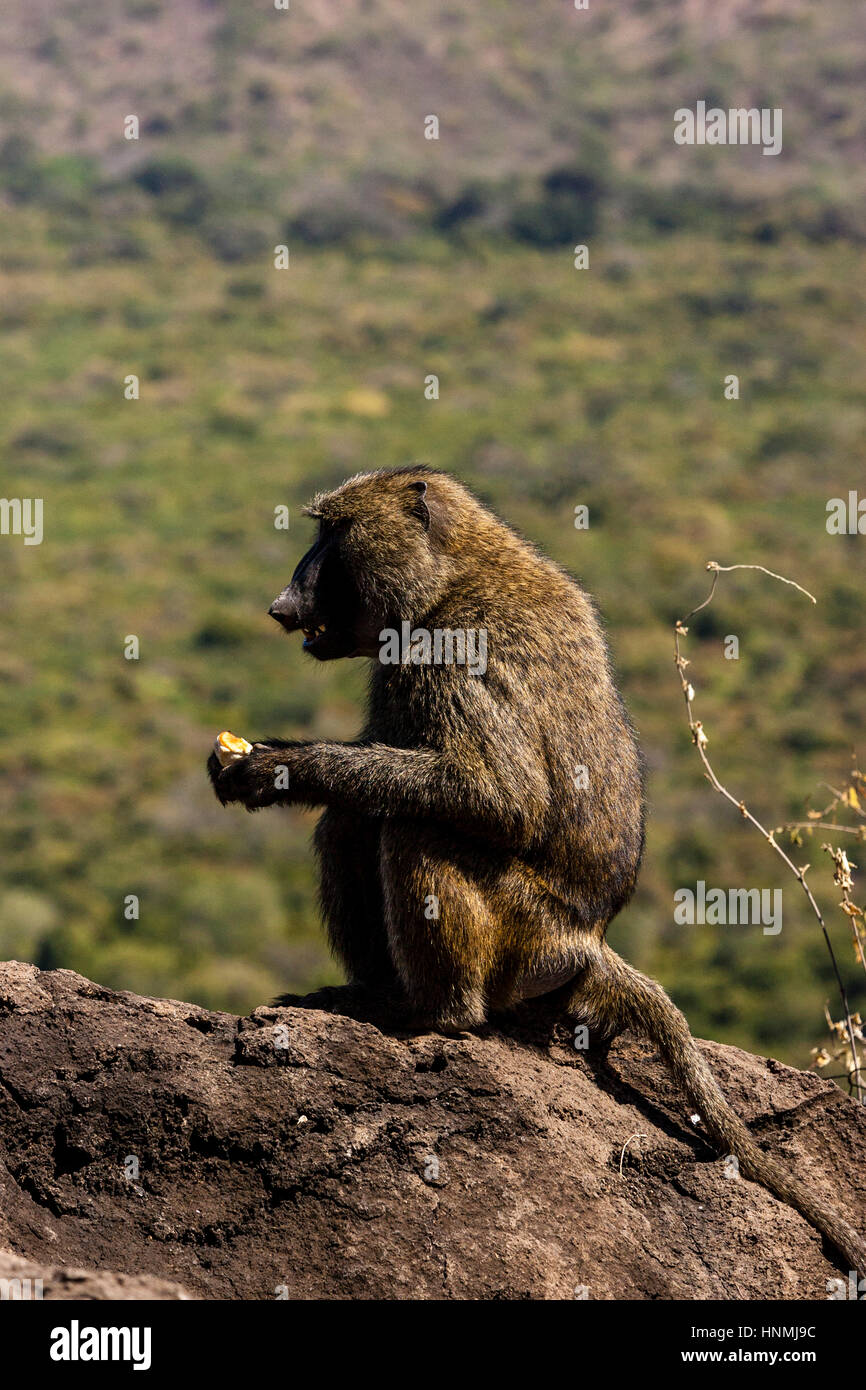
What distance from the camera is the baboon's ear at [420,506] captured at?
5363mm

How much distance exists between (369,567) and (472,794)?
1034 mm

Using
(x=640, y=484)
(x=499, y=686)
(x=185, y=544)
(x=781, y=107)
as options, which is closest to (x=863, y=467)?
(x=640, y=484)

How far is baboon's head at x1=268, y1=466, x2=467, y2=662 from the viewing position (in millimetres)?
5242

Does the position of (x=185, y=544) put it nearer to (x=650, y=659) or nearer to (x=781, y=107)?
(x=650, y=659)

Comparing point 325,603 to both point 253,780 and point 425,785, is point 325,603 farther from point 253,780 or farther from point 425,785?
point 425,785

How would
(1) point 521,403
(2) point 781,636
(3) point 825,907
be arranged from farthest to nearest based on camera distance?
(1) point 521,403, (2) point 781,636, (3) point 825,907

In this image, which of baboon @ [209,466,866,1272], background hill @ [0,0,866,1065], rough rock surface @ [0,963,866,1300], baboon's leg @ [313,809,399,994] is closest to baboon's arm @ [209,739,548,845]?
baboon @ [209,466,866,1272]

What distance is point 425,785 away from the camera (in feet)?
15.5

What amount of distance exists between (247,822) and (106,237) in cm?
4528

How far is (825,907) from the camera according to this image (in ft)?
102

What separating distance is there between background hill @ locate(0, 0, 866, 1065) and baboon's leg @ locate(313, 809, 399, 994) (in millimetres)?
11241

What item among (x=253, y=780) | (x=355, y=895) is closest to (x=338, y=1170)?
(x=355, y=895)

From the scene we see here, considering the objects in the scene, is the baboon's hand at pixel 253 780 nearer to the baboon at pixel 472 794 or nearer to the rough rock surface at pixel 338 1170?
the baboon at pixel 472 794

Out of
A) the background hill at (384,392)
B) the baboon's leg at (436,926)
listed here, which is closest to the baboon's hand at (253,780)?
the baboon's leg at (436,926)
